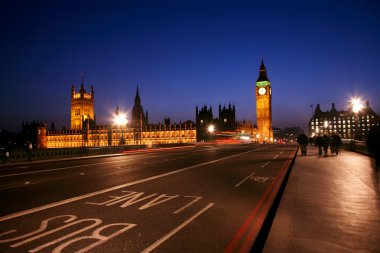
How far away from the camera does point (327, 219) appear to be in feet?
19.7

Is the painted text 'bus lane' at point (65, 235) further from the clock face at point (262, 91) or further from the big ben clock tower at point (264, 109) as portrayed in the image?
the clock face at point (262, 91)

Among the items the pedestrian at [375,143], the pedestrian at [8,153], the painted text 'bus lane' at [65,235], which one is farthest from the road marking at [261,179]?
the pedestrian at [8,153]

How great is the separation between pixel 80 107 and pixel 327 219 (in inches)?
7584

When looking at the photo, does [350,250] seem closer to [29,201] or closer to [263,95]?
[29,201]

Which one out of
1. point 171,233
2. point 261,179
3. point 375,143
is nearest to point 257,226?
point 171,233

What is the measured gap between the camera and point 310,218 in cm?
606

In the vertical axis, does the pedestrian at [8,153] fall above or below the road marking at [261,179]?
above

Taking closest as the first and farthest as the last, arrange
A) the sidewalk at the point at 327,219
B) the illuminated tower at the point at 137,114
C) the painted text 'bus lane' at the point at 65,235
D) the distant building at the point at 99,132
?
the sidewalk at the point at 327,219
the painted text 'bus lane' at the point at 65,235
the distant building at the point at 99,132
the illuminated tower at the point at 137,114

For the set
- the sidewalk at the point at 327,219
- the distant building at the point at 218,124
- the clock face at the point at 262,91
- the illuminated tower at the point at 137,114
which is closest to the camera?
the sidewalk at the point at 327,219

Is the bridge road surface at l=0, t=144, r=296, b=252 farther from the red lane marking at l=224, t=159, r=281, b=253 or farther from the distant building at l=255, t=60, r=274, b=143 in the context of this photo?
the distant building at l=255, t=60, r=274, b=143

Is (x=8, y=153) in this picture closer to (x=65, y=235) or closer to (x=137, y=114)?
(x=65, y=235)

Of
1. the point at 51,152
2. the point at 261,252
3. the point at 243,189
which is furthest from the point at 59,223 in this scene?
the point at 51,152

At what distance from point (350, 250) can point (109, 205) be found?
225 inches

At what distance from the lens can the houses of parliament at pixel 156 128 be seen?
142750 millimetres
